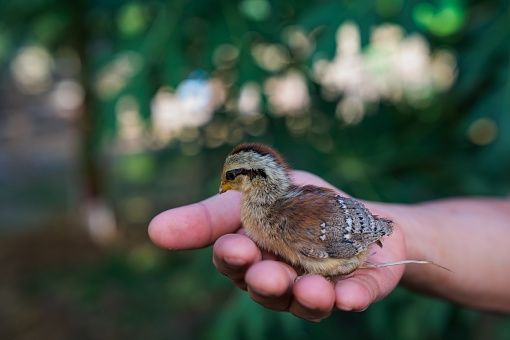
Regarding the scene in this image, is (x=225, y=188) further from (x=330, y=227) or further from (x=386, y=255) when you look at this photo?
(x=386, y=255)

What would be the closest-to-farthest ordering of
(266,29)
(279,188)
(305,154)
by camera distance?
(279,188), (266,29), (305,154)

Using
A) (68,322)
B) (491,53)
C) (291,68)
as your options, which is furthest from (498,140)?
(68,322)

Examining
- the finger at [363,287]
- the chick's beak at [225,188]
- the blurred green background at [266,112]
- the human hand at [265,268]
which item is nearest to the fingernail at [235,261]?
the human hand at [265,268]

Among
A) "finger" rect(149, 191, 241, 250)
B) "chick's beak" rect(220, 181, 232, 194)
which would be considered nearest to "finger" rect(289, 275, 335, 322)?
"finger" rect(149, 191, 241, 250)

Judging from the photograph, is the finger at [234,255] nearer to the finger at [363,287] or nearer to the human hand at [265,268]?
the human hand at [265,268]

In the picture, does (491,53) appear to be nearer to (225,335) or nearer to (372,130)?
(372,130)

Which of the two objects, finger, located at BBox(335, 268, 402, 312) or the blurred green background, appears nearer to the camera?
finger, located at BBox(335, 268, 402, 312)

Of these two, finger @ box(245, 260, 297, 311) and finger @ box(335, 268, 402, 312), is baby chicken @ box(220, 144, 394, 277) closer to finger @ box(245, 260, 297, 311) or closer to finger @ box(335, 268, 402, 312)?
finger @ box(335, 268, 402, 312)
